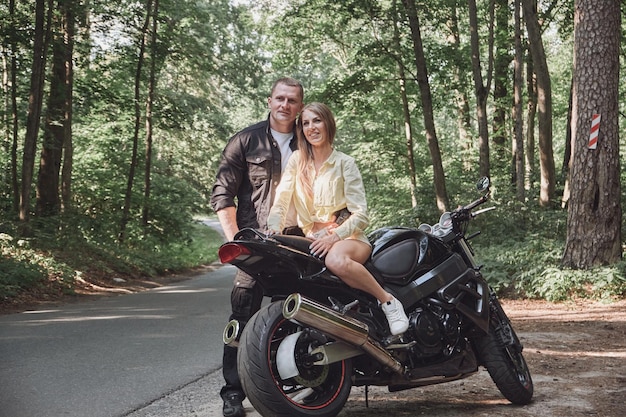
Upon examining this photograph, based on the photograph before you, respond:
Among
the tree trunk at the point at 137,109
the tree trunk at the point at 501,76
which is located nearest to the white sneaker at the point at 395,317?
the tree trunk at the point at 137,109

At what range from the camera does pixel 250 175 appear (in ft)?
15.8

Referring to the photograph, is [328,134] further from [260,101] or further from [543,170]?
[260,101]

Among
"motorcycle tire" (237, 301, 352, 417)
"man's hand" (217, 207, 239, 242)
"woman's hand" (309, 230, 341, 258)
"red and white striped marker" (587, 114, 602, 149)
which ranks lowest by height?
"motorcycle tire" (237, 301, 352, 417)

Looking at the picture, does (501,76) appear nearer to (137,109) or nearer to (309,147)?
(137,109)

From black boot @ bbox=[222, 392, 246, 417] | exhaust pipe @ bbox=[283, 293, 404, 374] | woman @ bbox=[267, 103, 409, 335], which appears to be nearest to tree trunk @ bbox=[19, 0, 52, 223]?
black boot @ bbox=[222, 392, 246, 417]

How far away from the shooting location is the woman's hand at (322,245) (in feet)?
13.6

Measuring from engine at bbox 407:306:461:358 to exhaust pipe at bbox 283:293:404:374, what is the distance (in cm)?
40

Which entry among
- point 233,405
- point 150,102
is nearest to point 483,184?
point 233,405

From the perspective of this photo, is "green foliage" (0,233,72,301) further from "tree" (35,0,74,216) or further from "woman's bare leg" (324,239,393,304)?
"woman's bare leg" (324,239,393,304)

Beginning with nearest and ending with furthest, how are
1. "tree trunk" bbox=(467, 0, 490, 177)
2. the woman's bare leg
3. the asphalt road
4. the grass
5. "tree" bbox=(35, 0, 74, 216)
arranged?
the woman's bare leg
the asphalt road
the grass
"tree" bbox=(35, 0, 74, 216)
"tree trunk" bbox=(467, 0, 490, 177)

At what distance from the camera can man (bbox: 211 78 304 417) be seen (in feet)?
15.3

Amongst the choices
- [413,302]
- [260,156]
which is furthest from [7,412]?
[413,302]

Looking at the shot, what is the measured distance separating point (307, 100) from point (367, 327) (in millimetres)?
18007

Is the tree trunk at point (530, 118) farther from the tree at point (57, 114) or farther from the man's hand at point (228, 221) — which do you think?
the man's hand at point (228, 221)
